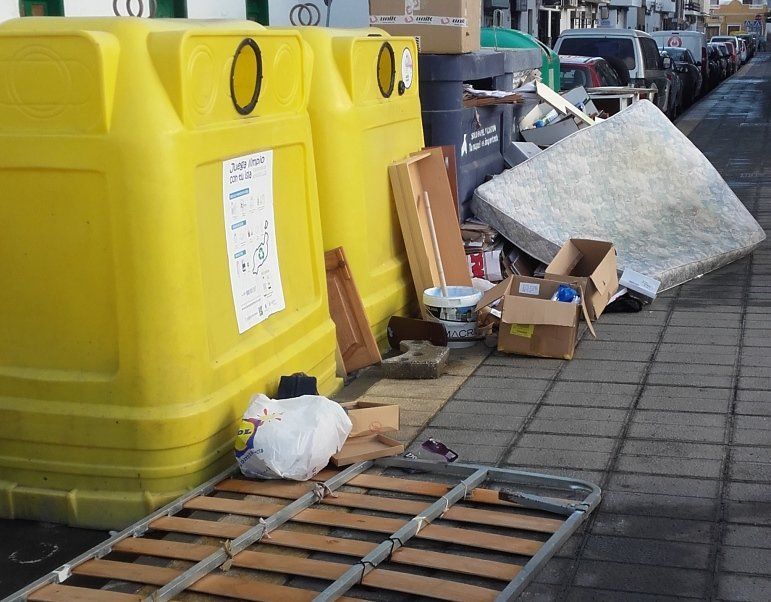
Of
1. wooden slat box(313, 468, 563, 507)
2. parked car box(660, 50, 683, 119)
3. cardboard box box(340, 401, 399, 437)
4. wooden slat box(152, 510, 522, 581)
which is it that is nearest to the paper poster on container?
cardboard box box(340, 401, 399, 437)

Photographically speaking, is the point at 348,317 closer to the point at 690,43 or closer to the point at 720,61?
the point at 690,43

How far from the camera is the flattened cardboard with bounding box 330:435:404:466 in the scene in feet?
14.7

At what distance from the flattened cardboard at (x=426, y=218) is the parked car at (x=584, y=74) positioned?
9.06 m

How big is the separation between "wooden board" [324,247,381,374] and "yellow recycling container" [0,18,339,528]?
1.28 meters

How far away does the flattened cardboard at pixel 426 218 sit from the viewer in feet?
21.2

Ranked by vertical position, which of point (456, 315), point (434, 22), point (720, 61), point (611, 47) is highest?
point (434, 22)

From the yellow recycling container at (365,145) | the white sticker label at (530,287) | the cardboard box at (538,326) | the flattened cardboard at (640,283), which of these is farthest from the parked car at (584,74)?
the cardboard box at (538,326)

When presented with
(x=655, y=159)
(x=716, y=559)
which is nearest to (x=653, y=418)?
(x=716, y=559)

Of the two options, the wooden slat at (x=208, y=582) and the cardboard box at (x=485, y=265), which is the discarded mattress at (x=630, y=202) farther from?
the wooden slat at (x=208, y=582)

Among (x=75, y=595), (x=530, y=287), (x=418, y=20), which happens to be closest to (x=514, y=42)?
(x=418, y=20)

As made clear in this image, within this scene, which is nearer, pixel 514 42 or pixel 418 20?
pixel 418 20

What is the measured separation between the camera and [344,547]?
374 centimetres

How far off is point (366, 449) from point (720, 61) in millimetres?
45134

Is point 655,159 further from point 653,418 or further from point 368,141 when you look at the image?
point 653,418
